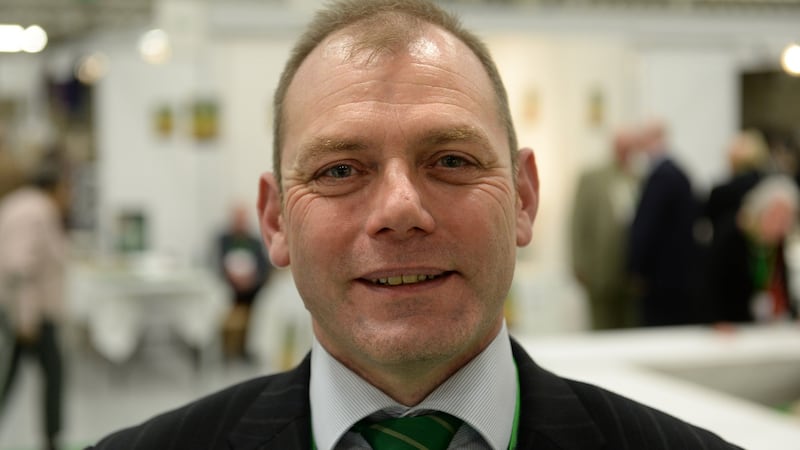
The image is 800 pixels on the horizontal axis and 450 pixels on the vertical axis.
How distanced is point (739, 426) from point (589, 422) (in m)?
1.51

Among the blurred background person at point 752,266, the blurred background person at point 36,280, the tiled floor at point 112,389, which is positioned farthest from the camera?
the tiled floor at point 112,389

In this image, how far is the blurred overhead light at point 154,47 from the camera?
882cm

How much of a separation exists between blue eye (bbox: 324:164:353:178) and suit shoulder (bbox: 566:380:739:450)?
1.18 ft

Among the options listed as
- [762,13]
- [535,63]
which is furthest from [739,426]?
[762,13]

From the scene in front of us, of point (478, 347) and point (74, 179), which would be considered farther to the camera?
point (74, 179)

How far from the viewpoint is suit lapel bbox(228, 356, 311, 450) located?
1044 millimetres

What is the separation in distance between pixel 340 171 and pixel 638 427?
426mm

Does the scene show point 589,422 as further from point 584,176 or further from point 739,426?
point 584,176

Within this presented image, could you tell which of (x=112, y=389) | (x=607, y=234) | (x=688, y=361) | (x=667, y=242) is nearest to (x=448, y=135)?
(x=688, y=361)

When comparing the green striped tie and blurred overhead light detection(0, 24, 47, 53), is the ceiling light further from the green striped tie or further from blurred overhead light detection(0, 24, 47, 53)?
the green striped tie

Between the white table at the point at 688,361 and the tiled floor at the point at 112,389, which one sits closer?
the white table at the point at 688,361

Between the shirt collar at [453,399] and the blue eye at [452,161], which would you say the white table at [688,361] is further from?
the blue eye at [452,161]

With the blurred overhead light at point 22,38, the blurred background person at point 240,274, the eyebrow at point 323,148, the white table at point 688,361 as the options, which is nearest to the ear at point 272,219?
the eyebrow at point 323,148

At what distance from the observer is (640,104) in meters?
8.86
